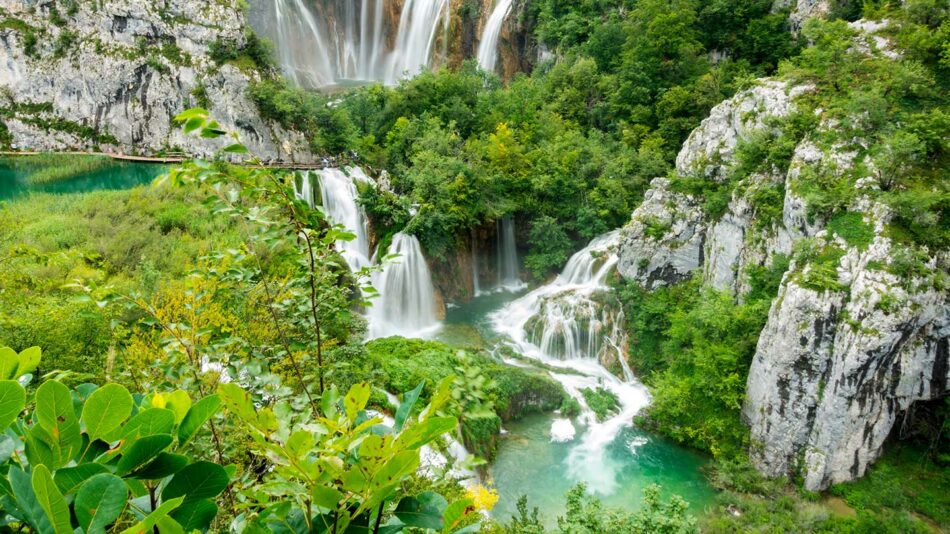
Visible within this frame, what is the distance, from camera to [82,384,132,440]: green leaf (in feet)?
2.88

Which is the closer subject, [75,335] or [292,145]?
[75,335]

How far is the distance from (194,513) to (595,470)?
10812 millimetres

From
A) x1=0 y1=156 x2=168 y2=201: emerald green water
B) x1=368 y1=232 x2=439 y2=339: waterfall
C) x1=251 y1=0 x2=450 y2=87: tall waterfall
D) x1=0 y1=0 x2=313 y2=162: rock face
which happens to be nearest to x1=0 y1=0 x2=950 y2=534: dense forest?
x1=368 y1=232 x2=439 y2=339: waterfall

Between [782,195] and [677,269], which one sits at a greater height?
[782,195]

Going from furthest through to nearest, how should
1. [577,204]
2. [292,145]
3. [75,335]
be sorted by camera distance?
[292,145]
[577,204]
[75,335]

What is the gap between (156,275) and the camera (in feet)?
32.1

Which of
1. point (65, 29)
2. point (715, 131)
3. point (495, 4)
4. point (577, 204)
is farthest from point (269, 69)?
point (715, 131)

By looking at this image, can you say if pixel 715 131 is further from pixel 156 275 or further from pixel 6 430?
pixel 6 430

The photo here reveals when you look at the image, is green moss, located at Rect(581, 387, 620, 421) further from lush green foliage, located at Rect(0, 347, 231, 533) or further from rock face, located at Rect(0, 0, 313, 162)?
rock face, located at Rect(0, 0, 313, 162)

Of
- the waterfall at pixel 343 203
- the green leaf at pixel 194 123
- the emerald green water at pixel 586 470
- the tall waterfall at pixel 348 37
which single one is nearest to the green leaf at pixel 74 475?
the green leaf at pixel 194 123

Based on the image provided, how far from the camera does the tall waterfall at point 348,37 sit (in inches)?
1133

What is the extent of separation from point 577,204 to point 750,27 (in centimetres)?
946

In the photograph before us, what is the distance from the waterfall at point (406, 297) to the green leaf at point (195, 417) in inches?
580

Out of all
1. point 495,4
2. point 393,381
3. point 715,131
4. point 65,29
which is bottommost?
point 393,381
